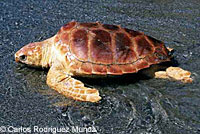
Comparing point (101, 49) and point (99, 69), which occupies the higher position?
point (101, 49)

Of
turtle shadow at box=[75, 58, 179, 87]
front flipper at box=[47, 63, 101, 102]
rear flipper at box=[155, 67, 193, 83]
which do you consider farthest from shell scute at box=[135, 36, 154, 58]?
front flipper at box=[47, 63, 101, 102]

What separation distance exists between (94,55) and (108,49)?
242 mm

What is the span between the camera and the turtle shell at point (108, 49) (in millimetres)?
4344

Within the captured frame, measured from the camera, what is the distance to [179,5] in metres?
7.32

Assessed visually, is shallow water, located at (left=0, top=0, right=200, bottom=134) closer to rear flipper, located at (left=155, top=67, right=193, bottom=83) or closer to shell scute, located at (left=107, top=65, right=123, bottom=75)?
rear flipper, located at (left=155, top=67, right=193, bottom=83)

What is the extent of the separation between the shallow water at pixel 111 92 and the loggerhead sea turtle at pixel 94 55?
212 millimetres

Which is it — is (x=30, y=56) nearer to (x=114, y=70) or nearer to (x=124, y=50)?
(x=114, y=70)

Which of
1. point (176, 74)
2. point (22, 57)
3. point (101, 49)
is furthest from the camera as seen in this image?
point (22, 57)

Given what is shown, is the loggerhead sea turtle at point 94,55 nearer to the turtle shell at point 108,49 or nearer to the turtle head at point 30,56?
the turtle shell at point 108,49

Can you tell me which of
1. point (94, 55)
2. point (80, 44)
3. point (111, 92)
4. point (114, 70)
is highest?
point (80, 44)

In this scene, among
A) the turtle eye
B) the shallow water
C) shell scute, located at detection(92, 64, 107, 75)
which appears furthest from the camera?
the turtle eye

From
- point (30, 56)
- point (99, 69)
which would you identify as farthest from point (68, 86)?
point (30, 56)

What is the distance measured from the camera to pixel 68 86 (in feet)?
14.0

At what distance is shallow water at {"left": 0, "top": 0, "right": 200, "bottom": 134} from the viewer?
3.75 metres
